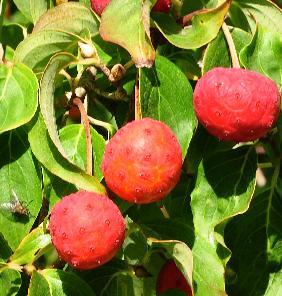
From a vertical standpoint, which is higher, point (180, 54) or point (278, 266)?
point (180, 54)

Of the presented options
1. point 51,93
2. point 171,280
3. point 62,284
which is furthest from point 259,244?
point 51,93

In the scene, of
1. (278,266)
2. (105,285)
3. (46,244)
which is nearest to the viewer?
(46,244)

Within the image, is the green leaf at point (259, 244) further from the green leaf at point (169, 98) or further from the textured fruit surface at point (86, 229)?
the textured fruit surface at point (86, 229)

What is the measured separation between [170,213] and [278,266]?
0.81 ft

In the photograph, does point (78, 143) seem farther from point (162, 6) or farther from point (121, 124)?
point (162, 6)

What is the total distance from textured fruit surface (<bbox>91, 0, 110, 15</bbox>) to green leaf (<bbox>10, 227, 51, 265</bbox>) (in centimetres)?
43

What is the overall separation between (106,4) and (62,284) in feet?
1.74

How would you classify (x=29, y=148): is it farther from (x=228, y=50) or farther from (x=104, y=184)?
(x=228, y=50)

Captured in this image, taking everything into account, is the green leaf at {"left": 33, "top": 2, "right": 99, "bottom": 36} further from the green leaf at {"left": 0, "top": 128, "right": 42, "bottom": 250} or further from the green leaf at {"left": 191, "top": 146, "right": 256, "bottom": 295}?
the green leaf at {"left": 191, "top": 146, "right": 256, "bottom": 295}

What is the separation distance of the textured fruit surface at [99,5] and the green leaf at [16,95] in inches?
6.9

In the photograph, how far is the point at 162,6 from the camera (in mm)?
1738

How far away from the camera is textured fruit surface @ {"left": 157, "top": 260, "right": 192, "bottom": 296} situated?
70.4 inches

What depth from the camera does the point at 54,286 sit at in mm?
1694

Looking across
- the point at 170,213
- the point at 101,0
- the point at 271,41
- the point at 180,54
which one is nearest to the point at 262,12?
the point at 271,41
